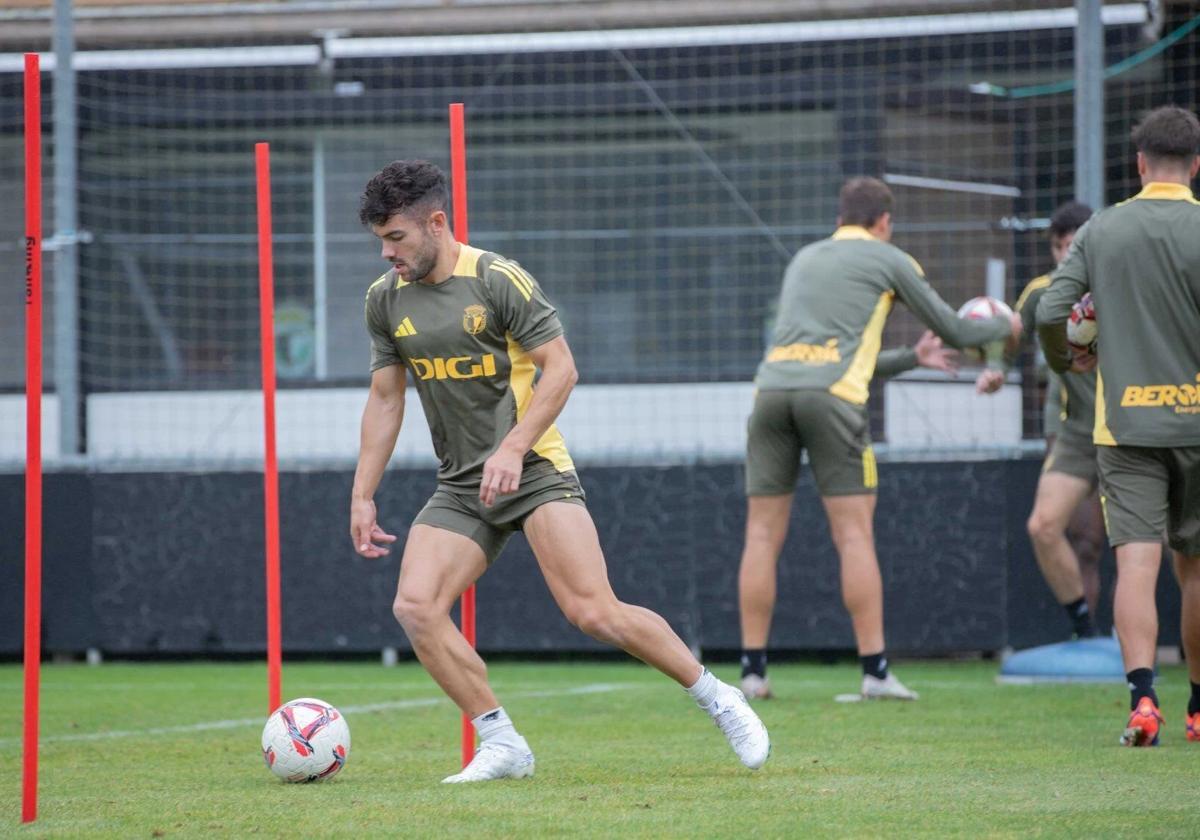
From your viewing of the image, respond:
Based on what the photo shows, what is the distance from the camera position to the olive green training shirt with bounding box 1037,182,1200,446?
230 inches

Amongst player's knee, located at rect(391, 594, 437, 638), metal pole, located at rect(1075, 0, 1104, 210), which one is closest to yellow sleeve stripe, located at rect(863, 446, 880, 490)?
metal pole, located at rect(1075, 0, 1104, 210)

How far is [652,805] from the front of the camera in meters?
4.52

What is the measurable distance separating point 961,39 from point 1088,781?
801 centimetres

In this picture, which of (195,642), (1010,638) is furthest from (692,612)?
→ (195,642)

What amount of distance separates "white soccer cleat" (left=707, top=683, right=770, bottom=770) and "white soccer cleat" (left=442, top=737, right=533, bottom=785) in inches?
21.9

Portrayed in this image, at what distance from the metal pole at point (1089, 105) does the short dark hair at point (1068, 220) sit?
3.88 ft

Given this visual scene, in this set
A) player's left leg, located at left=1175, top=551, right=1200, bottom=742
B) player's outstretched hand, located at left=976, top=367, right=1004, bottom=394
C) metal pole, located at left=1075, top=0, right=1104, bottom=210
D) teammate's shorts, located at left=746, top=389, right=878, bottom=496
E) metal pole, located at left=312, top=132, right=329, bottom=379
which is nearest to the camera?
player's left leg, located at left=1175, top=551, right=1200, bottom=742

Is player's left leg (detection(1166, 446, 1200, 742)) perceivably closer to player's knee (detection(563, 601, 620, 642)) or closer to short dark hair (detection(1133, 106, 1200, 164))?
short dark hair (detection(1133, 106, 1200, 164))

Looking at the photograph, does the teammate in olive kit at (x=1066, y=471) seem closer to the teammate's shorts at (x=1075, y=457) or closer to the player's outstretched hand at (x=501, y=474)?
the teammate's shorts at (x=1075, y=457)

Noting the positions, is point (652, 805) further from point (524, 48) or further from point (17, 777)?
point (524, 48)

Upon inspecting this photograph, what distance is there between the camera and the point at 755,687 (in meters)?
7.76

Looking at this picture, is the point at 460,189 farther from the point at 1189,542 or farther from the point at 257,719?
the point at 257,719

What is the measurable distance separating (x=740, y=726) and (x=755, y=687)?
261 centimetres

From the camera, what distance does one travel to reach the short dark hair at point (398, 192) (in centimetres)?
499
